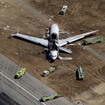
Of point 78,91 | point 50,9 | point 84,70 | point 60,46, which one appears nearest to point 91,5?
point 50,9

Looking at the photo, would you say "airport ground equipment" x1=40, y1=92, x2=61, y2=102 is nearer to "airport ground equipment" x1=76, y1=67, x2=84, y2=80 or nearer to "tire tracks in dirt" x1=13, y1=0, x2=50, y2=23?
"airport ground equipment" x1=76, y1=67, x2=84, y2=80

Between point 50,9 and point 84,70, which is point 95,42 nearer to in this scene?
point 84,70

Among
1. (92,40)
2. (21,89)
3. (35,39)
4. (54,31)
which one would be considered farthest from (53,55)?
(92,40)

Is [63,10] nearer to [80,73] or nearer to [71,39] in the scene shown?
[71,39]

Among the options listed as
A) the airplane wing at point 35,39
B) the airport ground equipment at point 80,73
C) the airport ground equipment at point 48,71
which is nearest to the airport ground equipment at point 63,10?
the airplane wing at point 35,39

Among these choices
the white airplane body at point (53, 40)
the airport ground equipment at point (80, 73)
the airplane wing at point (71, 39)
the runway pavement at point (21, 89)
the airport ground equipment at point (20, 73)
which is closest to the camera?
the runway pavement at point (21, 89)

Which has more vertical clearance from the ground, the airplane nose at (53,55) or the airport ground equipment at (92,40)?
the airport ground equipment at (92,40)

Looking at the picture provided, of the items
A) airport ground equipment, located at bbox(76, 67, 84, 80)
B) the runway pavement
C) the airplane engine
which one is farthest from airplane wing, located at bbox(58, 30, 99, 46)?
the runway pavement

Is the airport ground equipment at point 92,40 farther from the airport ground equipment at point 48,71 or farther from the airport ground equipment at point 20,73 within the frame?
the airport ground equipment at point 20,73
